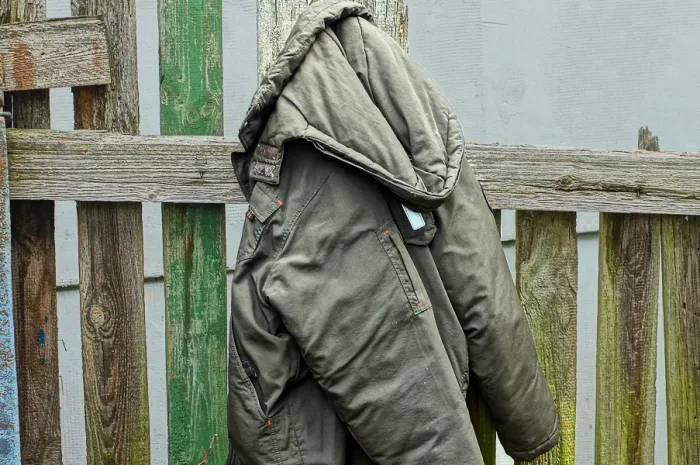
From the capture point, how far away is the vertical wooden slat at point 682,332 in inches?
109

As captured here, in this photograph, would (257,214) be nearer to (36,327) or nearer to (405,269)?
(405,269)

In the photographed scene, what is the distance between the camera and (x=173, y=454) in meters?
2.64

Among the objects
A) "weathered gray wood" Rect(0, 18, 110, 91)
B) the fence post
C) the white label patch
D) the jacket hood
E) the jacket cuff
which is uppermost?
"weathered gray wood" Rect(0, 18, 110, 91)

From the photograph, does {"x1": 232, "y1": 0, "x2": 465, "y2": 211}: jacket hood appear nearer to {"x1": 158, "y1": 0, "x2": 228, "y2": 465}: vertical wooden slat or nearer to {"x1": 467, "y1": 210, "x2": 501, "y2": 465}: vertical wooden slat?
{"x1": 158, "y1": 0, "x2": 228, "y2": 465}: vertical wooden slat

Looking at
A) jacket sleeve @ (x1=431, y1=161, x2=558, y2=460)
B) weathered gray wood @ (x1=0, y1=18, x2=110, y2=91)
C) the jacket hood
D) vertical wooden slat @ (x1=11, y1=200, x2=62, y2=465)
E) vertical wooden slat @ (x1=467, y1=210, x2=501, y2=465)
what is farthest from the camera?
vertical wooden slat @ (x1=467, y1=210, x2=501, y2=465)

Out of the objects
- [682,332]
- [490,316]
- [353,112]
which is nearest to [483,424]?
[490,316]

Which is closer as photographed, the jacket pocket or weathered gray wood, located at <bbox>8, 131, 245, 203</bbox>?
the jacket pocket

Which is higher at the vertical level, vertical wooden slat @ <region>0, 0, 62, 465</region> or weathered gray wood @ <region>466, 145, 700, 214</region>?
weathered gray wood @ <region>466, 145, 700, 214</region>

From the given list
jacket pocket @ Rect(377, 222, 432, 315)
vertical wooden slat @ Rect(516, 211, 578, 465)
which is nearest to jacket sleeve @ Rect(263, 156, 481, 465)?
jacket pocket @ Rect(377, 222, 432, 315)

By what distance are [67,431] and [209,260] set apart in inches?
59.0

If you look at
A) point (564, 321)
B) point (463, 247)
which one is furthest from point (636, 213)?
point (463, 247)

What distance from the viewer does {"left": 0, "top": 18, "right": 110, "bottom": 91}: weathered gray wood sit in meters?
2.41

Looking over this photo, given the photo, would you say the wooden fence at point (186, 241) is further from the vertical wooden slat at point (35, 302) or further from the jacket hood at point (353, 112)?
the jacket hood at point (353, 112)

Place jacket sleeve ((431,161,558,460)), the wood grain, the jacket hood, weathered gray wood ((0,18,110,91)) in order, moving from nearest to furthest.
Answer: the jacket hood < jacket sleeve ((431,161,558,460)) < weathered gray wood ((0,18,110,91)) < the wood grain
